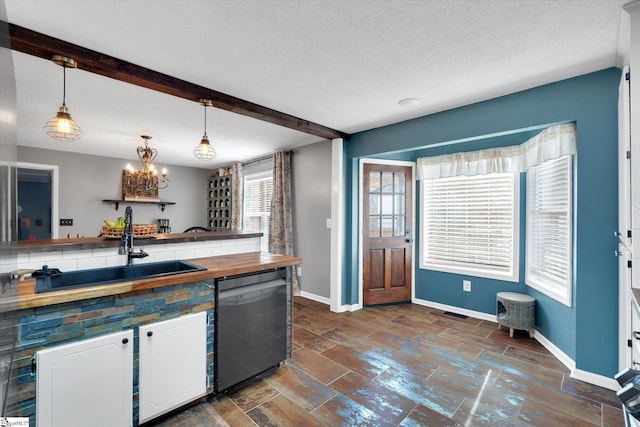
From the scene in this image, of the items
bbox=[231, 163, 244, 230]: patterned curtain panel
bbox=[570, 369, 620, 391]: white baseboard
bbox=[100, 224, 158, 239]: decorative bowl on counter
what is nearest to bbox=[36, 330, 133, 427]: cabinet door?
bbox=[100, 224, 158, 239]: decorative bowl on counter

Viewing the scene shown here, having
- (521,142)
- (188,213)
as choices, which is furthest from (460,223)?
(188,213)

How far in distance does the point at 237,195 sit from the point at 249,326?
4219 millimetres

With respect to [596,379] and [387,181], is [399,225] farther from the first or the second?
[596,379]

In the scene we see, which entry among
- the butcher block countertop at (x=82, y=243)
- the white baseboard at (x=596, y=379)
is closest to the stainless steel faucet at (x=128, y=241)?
the butcher block countertop at (x=82, y=243)

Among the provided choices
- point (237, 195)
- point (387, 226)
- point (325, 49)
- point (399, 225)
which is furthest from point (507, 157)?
point (237, 195)

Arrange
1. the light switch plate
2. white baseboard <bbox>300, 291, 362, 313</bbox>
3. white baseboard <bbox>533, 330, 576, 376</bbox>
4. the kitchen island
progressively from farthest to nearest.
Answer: white baseboard <bbox>300, 291, 362, 313</bbox>
the light switch plate
white baseboard <bbox>533, 330, 576, 376</bbox>
the kitchen island

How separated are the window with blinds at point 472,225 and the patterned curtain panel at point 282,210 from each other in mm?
2092

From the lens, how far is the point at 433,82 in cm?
232

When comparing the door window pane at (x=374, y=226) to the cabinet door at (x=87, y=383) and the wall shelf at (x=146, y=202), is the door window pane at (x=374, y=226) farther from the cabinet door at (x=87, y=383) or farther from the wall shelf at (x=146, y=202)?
the wall shelf at (x=146, y=202)

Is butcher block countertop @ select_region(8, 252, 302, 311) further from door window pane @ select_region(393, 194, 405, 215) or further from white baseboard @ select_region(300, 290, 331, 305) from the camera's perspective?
door window pane @ select_region(393, 194, 405, 215)

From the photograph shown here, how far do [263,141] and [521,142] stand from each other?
3.43 metres

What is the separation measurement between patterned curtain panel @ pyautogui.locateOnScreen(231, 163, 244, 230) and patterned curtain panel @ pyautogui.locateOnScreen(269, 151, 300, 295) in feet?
4.79

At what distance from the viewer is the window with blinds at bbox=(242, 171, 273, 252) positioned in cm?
537

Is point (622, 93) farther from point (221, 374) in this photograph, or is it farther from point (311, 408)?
point (221, 374)
